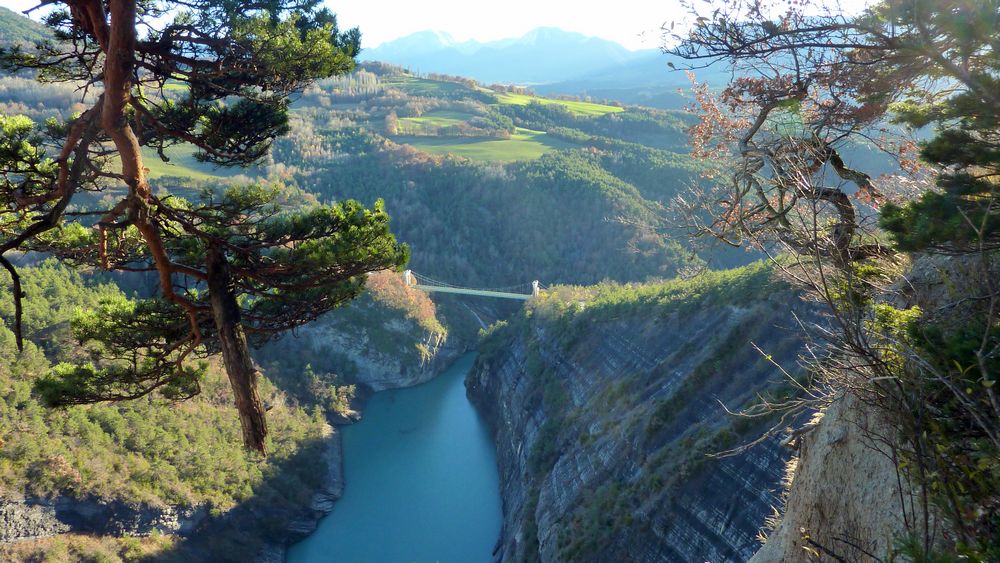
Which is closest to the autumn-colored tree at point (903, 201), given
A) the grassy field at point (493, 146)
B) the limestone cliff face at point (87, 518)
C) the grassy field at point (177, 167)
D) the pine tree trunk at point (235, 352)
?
the pine tree trunk at point (235, 352)

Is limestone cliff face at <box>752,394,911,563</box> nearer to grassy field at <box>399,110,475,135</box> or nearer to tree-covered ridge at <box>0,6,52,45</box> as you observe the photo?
tree-covered ridge at <box>0,6,52,45</box>

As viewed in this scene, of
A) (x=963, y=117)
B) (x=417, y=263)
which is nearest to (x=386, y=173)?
(x=417, y=263)

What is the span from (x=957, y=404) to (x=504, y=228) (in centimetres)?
4218

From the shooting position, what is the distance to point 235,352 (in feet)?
16.1

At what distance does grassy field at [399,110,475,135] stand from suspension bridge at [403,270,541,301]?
2110cm

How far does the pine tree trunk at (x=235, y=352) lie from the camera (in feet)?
16.1

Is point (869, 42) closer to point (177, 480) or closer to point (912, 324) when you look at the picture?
point (912, 324)

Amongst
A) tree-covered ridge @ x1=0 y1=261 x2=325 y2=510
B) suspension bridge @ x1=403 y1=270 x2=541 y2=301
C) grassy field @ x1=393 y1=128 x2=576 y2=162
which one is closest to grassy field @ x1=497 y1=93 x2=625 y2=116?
grassy field @ x1=393 y1=128 x2=576 y2=162

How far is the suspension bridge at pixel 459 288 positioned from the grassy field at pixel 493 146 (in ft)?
42.4

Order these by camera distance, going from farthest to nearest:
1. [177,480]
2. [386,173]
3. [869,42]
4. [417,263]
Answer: [386,173] < [417,263] < [177,480] < [869,42]

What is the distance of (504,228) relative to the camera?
1756 inches

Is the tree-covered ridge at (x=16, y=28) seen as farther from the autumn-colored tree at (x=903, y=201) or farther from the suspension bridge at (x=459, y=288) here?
the autumn-colored tree at (x=903, y=201)

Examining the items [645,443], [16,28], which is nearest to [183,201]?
[645,443]

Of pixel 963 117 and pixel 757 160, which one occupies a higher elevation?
pixel 963 117
